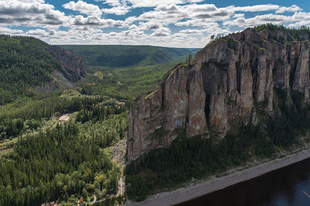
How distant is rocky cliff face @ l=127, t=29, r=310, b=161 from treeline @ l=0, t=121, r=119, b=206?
1417cm

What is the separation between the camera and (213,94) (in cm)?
8625

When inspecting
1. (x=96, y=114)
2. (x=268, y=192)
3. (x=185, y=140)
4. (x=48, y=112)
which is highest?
(x=185, y=140)

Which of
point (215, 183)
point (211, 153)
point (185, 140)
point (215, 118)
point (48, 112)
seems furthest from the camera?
point (48, 112)

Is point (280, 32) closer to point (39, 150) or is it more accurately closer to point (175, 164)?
point (175, 164)

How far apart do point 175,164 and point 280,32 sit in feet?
362

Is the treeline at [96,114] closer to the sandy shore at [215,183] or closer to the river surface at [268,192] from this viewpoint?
the sandy shore at [215,183]

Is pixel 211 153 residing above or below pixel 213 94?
below

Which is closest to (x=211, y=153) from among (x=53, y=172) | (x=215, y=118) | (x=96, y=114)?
(x=215, y=118)

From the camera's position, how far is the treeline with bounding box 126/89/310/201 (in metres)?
75.6

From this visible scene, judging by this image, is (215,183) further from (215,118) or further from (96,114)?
(96,114)

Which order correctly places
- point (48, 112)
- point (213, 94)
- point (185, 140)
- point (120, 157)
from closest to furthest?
point (185, 140)
point (213, 94)
point (120, 157)
point (48, 112)

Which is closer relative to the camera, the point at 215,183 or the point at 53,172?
the point at 53,172

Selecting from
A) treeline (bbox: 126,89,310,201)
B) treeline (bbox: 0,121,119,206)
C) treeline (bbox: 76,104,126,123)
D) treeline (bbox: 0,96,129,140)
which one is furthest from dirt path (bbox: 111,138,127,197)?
treeline (bbox: 0,96,129,140)

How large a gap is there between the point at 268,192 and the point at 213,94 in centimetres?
4052
